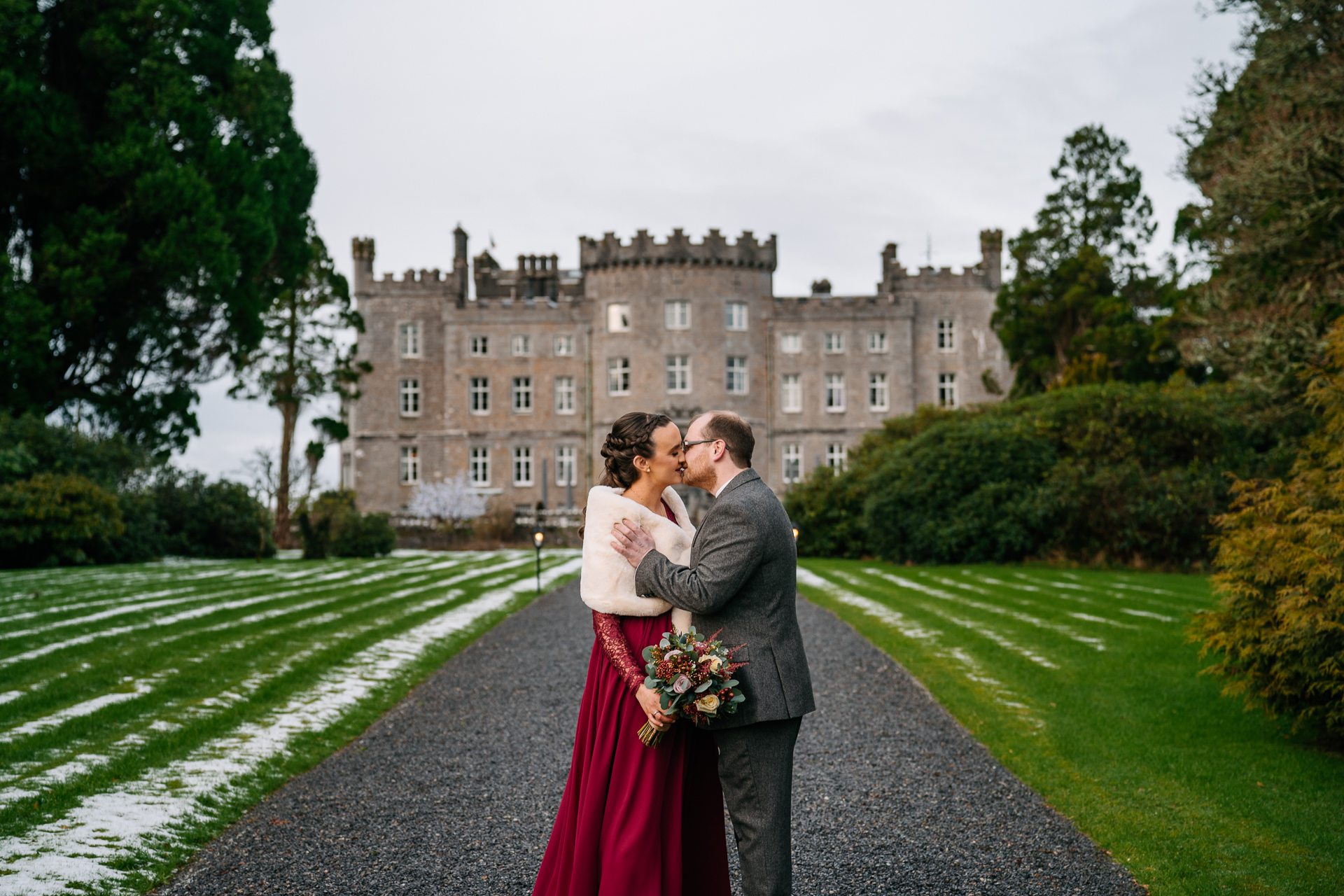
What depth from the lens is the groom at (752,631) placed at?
3.13 m

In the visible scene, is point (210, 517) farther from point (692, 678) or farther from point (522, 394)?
point (692, 678)

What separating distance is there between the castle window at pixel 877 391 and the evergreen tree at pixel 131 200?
2583cm

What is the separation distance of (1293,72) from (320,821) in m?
16.0

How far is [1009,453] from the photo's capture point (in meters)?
20.2

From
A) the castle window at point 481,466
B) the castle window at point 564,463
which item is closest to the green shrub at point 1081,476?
the castle window at point 564,463

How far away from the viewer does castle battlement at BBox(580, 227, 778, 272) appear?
131 ft

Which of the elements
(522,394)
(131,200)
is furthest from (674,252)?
(131,200)

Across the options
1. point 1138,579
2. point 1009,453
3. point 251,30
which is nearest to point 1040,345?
point 1009,453

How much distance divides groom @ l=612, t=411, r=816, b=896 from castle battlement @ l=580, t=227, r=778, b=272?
123ft

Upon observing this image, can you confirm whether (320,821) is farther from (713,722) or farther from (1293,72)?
(1293,72)

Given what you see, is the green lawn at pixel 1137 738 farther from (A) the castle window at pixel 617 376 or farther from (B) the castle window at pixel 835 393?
(B) the castle window at pixel 835 393

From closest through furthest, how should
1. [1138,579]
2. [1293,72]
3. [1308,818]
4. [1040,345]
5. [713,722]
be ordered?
[713,722] < [1308,818] < [1293,72] < [1138,579] < [1040,345]

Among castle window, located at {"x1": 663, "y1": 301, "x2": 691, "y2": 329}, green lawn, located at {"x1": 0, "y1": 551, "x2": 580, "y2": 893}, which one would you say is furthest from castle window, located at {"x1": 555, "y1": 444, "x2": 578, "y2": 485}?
green lawn, located at {"x1": 0, "y1": 551, "x2": 580, "y2": 893}

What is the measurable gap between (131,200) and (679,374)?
2340cm
